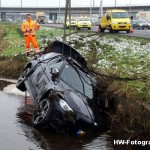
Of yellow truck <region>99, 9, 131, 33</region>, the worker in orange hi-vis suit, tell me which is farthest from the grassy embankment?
yellow truck <region>99, 9, 131, 33</region>

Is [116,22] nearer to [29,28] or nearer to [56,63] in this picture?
[29,28]

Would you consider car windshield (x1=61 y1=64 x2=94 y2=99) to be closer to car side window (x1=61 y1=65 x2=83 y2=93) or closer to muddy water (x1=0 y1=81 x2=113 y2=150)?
car side window (x1=61 y1=65 x2=83 y2=93)

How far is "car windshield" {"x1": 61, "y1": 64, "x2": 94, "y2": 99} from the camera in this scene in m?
9.52

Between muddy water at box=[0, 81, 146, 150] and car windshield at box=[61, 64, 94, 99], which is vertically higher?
car windshield at box=[61, 64, 94, 99]

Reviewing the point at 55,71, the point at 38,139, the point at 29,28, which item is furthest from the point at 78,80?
the point at 29,28

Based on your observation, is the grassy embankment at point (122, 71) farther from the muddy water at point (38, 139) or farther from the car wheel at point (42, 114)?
the car wheel at point (42, 114)

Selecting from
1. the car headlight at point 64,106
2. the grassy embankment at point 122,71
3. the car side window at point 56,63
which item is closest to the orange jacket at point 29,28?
the grassy embankment at point 122,71

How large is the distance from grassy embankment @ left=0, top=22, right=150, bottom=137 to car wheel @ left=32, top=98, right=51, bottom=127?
1.67 meters

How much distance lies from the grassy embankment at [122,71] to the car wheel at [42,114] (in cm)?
167

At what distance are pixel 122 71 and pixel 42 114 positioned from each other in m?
4.55

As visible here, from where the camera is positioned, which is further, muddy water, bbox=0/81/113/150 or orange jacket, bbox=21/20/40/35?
orange jacket, bbox=21/20/40/35

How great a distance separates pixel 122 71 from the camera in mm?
12555

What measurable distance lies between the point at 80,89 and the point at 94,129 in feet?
4.19

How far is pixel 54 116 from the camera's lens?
8.38m
